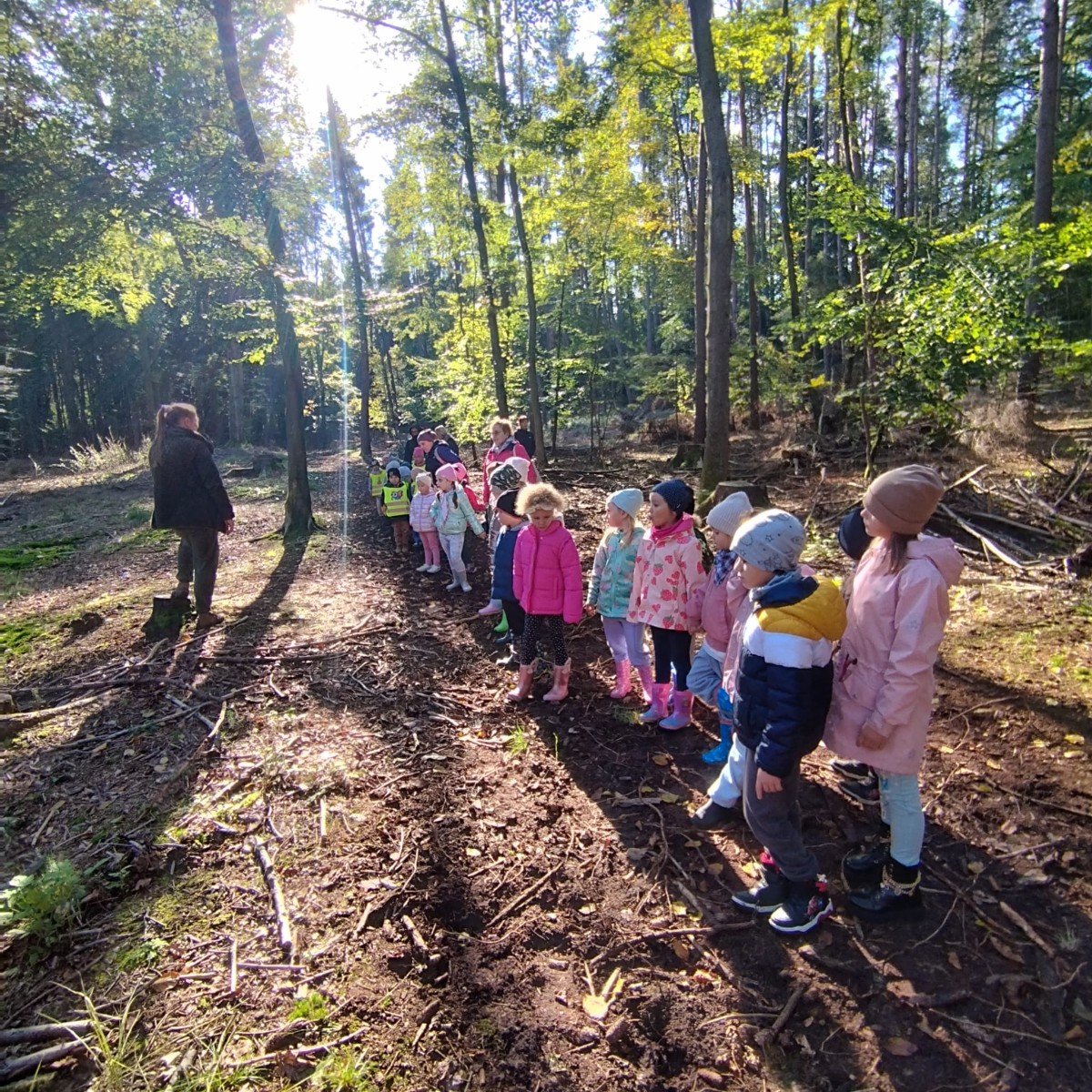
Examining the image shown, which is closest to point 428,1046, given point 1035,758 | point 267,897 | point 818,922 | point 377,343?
point 267,897

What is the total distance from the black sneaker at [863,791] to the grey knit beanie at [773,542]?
5.91ft

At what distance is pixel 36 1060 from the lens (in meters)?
2.24

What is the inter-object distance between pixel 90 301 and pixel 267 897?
45.4 ft

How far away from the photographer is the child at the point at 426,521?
855cm

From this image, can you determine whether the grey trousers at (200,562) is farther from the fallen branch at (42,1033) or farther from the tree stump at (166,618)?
the fallen branch at (42,1033)

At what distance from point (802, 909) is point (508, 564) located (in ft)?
11.6

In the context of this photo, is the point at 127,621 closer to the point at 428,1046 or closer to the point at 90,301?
the point at 428,1046

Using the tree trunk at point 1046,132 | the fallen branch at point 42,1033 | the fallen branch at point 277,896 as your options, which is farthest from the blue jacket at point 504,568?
the tree trunk at point 1046,132

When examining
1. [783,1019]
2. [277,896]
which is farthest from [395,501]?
[783,1019]

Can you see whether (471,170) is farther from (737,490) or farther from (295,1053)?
(295,1053)

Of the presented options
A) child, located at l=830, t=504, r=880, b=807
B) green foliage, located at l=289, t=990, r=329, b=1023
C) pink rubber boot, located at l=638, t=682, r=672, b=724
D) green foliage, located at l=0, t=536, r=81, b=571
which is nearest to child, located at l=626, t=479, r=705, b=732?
pink rubber boot, located at l=638, t=682, r=672, b=724

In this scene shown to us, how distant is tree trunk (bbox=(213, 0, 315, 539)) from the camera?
948 cm

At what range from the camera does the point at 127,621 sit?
276 inches

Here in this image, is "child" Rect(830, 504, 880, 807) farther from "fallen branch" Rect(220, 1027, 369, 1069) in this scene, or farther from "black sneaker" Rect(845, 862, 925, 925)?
"fallen branch" Rect(220, 1027, 369, 1069)
